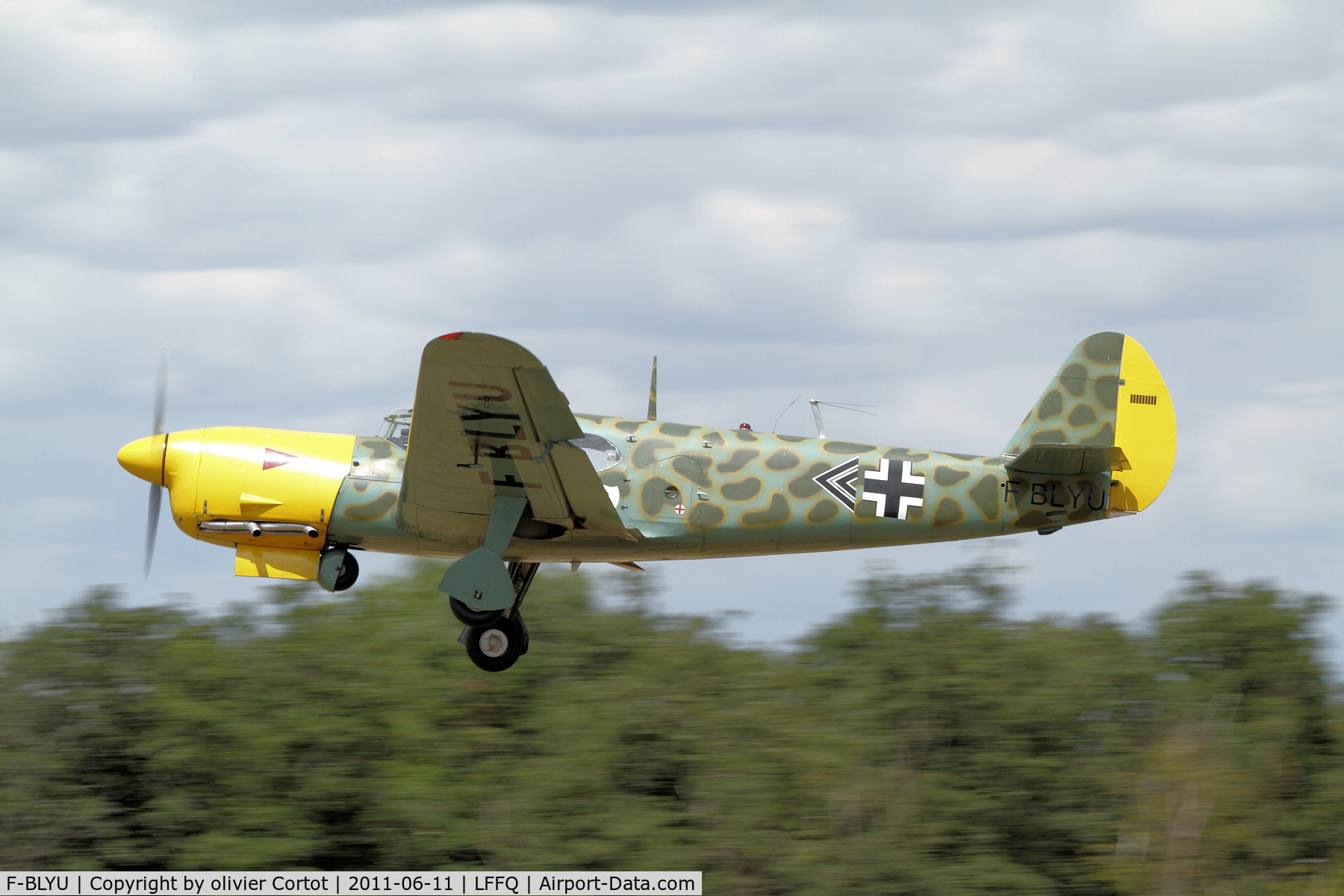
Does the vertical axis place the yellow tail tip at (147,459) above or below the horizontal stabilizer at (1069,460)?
below

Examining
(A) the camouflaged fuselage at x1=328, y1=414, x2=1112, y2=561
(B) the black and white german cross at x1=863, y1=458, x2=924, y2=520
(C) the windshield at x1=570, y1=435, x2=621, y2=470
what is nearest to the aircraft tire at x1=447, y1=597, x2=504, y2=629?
(A) the camouflaged fuselage at x1=328, y1=414, x2=1112, y2=561

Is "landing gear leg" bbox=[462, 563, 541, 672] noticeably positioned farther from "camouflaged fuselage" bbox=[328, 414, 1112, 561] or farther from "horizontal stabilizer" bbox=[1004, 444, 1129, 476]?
"horizontal stabilizer" bbox=[1004, 444, 1129, 476]

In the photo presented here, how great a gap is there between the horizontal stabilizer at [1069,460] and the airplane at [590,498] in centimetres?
2

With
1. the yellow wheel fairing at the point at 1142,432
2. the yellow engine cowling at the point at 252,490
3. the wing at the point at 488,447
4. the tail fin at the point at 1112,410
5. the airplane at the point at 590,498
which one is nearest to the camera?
the wing at the point at 488,447

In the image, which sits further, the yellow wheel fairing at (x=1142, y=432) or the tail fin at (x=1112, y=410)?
the tail fin at (x=1112, y=410)

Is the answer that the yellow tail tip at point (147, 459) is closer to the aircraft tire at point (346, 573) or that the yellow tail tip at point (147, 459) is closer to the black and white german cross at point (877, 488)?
the aircraft tire at point (346, 573)

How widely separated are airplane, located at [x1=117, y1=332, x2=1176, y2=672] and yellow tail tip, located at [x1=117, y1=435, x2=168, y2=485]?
0.07 feet

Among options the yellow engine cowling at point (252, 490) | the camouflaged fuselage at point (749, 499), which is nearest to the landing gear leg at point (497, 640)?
the camouflaged fuselage at point (749, 499)

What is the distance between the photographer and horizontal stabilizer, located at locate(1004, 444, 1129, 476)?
44.5 ft

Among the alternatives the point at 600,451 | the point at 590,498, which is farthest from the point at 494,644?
the point at 600,451

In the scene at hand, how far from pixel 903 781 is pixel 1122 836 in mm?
4657

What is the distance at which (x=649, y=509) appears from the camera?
13.5m

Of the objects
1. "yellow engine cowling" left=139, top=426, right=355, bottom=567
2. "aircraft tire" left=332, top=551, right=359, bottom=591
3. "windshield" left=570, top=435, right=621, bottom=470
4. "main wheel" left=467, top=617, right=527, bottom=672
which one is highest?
"windshield" left=570, top=435, right=621, bottom=470

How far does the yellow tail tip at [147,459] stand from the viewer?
1341 cm
